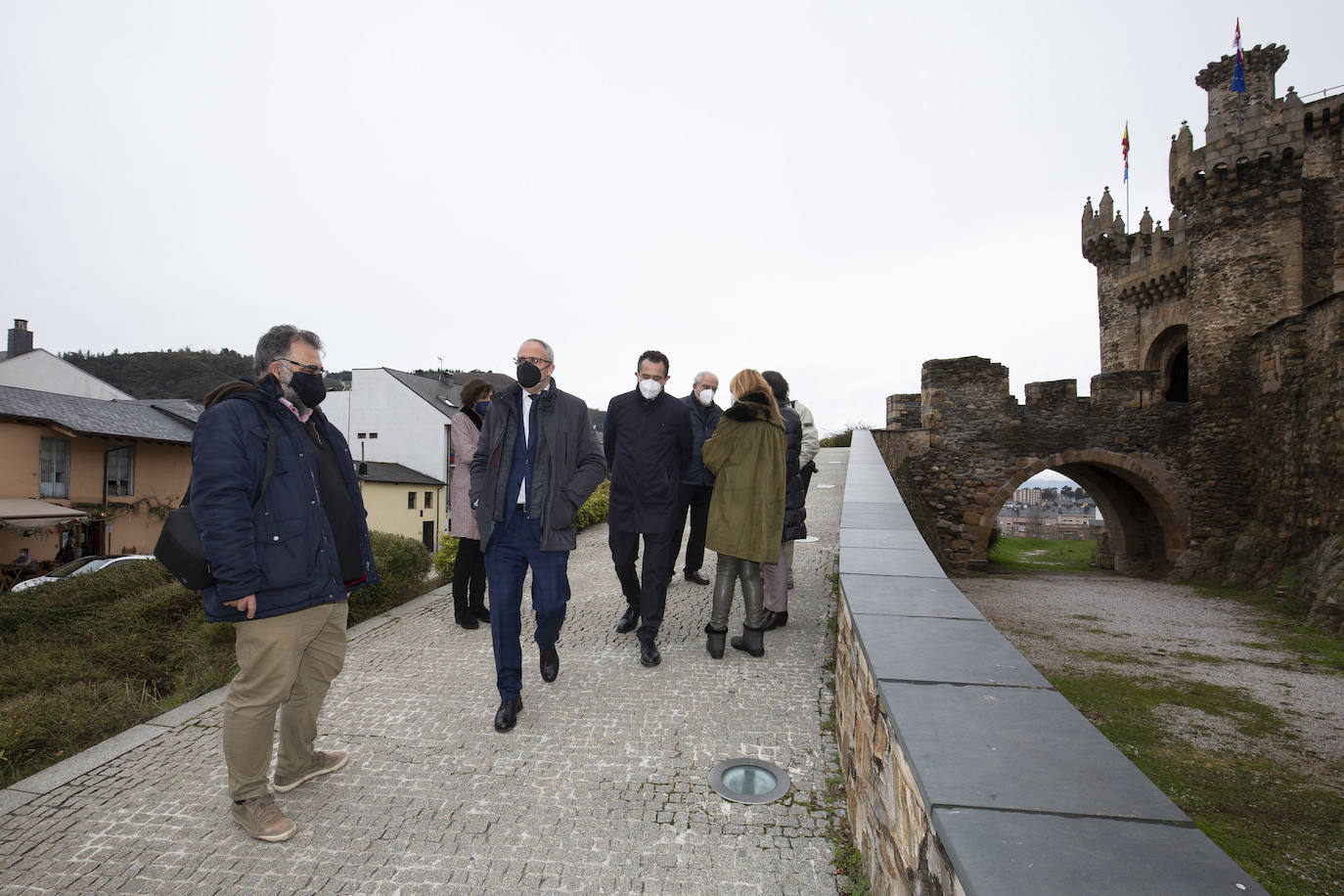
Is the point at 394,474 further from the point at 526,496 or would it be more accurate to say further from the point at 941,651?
the point at 941,651

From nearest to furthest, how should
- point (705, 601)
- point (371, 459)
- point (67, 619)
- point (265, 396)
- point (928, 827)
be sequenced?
point (928, 827) → point (265, 396) → point (705, 601) → point (67, 619) → point (371, 459)

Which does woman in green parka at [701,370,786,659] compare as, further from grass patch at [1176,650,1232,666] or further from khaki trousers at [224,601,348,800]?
grass patch at [1176,650,1232,666]

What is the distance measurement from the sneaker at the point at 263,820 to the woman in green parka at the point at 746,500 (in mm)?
2378

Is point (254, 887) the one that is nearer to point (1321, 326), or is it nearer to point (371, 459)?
point (1321, 326)

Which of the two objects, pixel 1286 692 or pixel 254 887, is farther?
pixel 1286 692

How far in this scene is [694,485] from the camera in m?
5.07

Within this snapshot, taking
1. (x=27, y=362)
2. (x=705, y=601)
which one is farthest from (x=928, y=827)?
(x=27, y=362)

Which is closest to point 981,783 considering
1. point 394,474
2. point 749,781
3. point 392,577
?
point 749,781

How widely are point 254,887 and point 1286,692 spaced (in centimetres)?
877

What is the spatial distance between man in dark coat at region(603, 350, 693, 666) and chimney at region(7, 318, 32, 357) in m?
38.8

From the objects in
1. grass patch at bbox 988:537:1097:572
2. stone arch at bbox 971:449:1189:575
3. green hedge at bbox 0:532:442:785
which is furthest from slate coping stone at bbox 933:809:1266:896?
grass patch at bbox 988:537:1097:572

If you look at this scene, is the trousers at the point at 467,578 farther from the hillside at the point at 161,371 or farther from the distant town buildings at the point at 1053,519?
the hillside at the point at 161,371

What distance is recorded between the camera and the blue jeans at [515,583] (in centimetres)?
335

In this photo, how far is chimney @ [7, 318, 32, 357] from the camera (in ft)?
101
